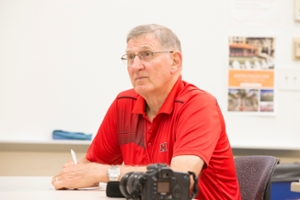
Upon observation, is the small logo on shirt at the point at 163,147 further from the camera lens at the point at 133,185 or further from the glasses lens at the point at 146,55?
the camera lens at the point at 133,185

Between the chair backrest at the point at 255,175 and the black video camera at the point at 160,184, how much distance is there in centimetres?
94

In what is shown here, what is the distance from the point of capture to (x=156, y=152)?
2.49 metres

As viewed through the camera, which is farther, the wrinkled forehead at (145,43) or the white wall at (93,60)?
the white wall at (93,60)

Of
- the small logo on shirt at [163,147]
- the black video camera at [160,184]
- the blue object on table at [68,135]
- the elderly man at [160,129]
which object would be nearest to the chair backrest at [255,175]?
the elderly man at [160,129]

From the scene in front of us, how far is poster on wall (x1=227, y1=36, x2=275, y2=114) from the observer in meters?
4.03

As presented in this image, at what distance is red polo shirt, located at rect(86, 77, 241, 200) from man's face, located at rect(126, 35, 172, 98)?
0.08 m

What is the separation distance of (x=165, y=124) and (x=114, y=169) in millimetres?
457

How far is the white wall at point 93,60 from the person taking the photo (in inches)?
152

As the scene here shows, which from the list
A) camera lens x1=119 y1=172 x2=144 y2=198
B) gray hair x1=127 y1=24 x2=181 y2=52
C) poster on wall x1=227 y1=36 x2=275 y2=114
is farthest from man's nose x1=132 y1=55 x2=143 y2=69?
poster on wall x1=227 y1=36 x2=275 y2=114

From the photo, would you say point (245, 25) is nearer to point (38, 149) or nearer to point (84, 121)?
point (84, 121)

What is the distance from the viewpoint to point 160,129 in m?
2.52

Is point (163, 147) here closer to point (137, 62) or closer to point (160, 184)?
point (137, 62)

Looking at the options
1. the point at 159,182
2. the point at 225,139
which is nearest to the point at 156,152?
the point at 225,139

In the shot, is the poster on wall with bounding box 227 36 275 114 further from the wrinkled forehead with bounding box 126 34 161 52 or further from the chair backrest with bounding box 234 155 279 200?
the wrinkled forehead with bounding box 126 34 161 52
